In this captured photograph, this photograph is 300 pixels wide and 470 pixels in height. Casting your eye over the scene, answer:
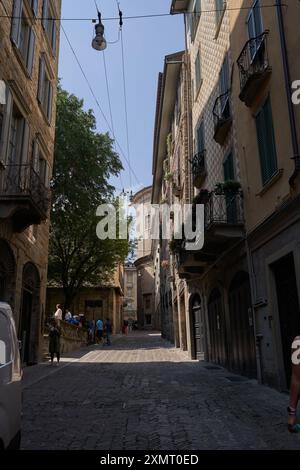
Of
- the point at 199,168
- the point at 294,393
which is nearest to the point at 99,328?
the point at 199,168

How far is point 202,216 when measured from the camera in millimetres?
13789

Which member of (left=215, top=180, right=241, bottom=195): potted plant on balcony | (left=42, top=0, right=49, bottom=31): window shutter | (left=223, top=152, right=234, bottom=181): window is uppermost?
(left=42, top=0, right=49, bottom=31): window shutter

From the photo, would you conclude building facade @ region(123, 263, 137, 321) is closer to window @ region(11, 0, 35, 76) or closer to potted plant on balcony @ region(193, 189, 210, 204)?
window @ region(11, 0, 35, 76)

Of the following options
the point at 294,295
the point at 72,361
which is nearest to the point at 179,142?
the point at 72,361

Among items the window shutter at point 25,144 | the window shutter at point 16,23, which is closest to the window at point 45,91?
the window shutter at point 25,144

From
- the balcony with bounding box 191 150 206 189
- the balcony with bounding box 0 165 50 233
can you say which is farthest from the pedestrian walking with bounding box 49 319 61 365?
the balcony with bounding box 191 150 206 189

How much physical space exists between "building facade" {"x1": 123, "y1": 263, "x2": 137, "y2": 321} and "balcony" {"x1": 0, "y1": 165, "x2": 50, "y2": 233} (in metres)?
62.0

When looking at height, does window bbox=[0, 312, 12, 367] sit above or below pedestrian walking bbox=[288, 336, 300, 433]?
above

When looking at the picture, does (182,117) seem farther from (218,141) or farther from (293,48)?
(293,48)

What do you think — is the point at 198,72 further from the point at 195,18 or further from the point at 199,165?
the point at 199,165

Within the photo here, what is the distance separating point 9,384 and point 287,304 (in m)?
6.84

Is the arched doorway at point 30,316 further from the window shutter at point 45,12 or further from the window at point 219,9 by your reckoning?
the window at point 219,9

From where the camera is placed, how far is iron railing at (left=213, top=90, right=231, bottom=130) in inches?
541

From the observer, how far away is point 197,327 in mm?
19328
